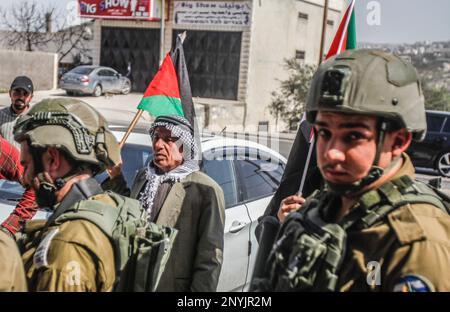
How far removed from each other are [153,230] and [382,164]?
89 centimetres

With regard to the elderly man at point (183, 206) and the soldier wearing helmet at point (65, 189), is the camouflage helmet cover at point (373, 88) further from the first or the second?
the elderly man at point (183, 206)

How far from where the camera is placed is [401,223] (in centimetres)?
158

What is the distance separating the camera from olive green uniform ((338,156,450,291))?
1.49 meters

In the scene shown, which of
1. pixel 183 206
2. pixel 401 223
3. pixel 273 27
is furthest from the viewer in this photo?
pixel 273 27

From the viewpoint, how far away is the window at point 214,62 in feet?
82.0

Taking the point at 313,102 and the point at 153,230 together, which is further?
the point at 153,230

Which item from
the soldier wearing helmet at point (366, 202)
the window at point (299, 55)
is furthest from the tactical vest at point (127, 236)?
the window at point (299, 55)

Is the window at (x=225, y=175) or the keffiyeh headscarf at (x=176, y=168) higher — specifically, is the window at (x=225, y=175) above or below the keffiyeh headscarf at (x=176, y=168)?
below

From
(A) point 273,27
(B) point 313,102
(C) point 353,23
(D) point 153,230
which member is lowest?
(D) point 153,230

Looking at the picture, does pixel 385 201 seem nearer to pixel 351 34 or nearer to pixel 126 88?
pixel 351 34

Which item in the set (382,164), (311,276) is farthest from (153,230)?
(382,164)

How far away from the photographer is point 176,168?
318 centimetres

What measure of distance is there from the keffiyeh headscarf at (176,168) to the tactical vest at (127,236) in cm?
91
